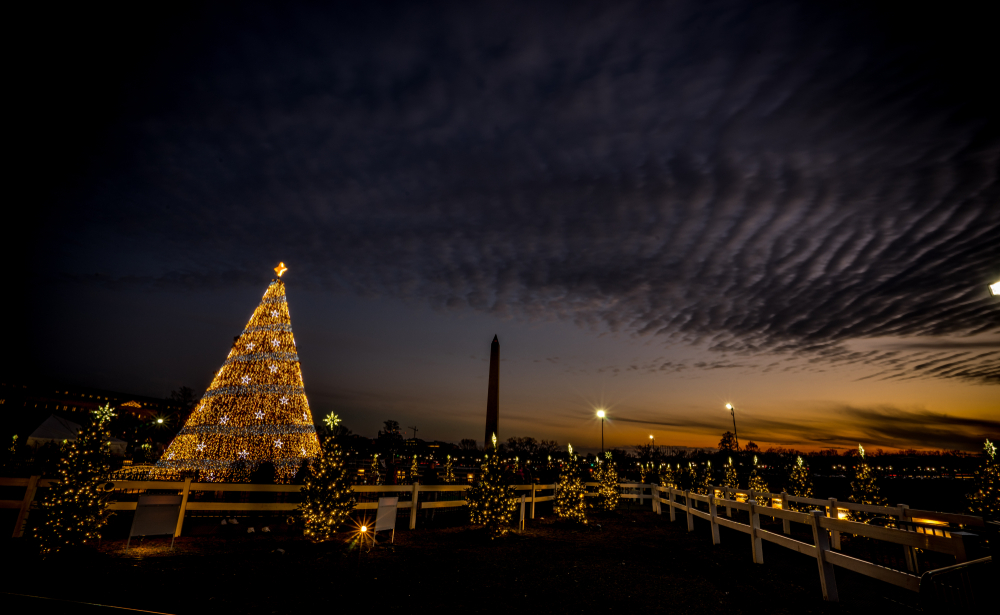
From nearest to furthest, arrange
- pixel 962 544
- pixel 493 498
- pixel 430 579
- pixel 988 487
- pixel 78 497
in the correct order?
pixel 962 544, pixel 430 579, pixel 78 497, pixel 988 487, pixel 493 498

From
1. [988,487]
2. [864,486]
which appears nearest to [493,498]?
[988,487]

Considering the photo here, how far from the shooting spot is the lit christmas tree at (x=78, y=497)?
27.4ft

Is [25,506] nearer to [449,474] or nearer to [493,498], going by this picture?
[493,498]

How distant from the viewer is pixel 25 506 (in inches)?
362

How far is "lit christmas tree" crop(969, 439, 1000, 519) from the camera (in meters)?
11.7

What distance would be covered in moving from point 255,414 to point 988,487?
22.8m

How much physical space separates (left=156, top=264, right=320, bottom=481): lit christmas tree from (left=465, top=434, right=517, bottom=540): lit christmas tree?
6.99 metres

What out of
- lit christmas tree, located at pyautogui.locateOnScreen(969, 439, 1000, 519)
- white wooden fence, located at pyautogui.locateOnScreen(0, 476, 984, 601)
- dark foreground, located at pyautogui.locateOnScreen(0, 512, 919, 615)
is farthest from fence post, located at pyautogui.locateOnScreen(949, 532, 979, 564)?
lit christmas tree, located at pyautogui.locateOnScreen(969, 439, 1000, 519)

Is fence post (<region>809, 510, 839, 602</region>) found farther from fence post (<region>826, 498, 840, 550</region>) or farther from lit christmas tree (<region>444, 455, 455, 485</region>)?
lit christmas tree (<region>444, 455, 455, 485</region>)

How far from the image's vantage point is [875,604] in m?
6.25

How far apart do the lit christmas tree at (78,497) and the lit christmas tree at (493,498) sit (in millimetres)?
8624

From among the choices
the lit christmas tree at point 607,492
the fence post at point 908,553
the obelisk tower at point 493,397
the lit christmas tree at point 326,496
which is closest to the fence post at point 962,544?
the fence post at point 908,553

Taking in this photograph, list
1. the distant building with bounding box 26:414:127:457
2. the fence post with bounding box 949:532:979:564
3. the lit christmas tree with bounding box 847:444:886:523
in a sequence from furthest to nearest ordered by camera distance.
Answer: the distant building with bounding box 26:414:127:457 < the lit christmas tree with bounding box 847:444:886:523 < the fence post with bounding box 949:532:979:564

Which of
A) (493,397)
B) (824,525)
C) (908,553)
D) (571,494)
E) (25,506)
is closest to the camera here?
(824,525)
